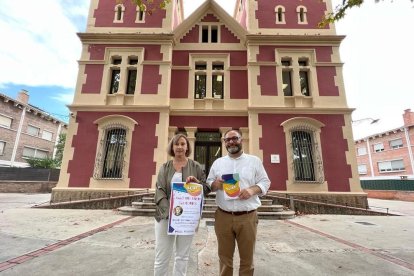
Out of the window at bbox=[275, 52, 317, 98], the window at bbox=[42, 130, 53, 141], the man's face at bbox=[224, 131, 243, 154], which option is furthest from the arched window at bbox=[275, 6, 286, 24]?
the window at bbox=[42, 130, 53, 141]

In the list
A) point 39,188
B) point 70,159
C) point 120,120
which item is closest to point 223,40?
point 120,120

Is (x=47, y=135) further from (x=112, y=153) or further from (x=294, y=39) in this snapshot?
(x=294, y=39)

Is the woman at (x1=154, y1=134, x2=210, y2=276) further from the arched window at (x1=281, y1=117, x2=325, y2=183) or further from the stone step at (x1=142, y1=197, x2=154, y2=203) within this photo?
the arched window at (x1=281, y1=117, x2=325, y2=183)

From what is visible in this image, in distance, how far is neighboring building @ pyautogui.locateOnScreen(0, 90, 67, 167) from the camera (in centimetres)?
2267

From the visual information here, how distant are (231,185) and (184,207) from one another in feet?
1.93

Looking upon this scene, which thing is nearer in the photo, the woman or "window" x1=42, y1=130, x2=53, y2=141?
the woman

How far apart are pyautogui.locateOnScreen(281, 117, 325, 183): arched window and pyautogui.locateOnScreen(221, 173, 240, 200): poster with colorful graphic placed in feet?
28.2

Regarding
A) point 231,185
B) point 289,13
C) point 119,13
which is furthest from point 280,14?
point 231,185

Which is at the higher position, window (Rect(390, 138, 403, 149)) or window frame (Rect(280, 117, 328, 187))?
window (Rect(390, 138, 403, 149))

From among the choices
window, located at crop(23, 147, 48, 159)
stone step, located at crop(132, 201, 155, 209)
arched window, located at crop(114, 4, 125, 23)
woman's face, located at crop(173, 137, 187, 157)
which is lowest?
stone step, located at crop(132, 201, 155, 209)

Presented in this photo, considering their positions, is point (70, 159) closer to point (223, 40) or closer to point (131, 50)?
point (131, 50)

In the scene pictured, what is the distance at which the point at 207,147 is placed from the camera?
1155 centimetres

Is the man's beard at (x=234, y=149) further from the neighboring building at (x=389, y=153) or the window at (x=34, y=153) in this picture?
the neighboring building at (x=389, y=153)

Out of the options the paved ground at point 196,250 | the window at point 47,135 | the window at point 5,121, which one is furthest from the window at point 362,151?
the window at point 5,121
